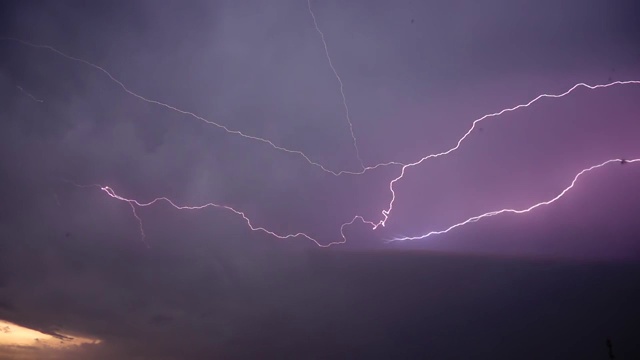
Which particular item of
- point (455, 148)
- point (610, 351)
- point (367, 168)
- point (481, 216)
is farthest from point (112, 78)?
point (610, 351)

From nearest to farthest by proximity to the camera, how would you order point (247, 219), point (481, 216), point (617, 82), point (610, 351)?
point (617, 82)
point (481, 216)
point (247, 219)
point (610, 351)

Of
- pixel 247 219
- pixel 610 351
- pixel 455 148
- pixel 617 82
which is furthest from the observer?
pixel 610 351

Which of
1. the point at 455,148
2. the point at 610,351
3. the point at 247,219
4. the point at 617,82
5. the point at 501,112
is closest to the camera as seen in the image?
the point at 617,82

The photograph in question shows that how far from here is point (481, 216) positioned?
10.8 meters

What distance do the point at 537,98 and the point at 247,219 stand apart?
9.17 meters

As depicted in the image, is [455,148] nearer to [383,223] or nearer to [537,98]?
[537,98]

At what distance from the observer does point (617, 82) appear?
8945 millimetres

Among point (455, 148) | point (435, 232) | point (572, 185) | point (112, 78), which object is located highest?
point (112, 78)

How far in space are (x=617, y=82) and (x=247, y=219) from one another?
10.9m

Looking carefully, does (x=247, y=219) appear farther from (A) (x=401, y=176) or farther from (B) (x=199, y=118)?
(A) (x=401, y=176)

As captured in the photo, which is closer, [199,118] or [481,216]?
[199,118]

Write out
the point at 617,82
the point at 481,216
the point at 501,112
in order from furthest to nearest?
the point at 481,216
the point at 501,112
the point at 617,82

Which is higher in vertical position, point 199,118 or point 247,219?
point 199,118

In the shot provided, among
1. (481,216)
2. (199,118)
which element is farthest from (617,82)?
(199,118)
